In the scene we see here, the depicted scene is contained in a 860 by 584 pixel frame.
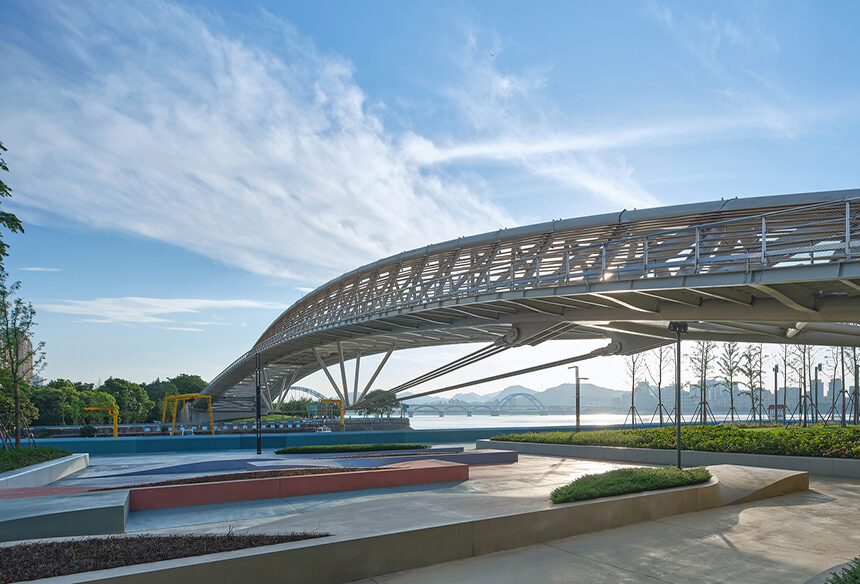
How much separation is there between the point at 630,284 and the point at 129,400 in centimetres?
9287

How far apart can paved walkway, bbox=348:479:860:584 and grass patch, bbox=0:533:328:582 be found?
178 centimetres

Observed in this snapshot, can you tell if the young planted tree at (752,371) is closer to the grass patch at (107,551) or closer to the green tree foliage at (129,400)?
the grass patch at (107,551)

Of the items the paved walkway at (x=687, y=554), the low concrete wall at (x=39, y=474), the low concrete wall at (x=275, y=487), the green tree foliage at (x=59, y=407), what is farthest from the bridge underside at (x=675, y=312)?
the green tree foliage at (x=59, y=407)

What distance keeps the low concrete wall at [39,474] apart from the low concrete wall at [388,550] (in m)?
9.48

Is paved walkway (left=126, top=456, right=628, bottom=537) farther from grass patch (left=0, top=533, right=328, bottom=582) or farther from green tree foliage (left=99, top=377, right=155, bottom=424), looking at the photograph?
green tree foliage (left=99, top=377, right=155, bottom=424)

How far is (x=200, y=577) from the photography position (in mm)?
6730

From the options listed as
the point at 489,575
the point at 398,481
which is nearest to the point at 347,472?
the point at 398,481

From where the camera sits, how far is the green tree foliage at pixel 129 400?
3551 inches

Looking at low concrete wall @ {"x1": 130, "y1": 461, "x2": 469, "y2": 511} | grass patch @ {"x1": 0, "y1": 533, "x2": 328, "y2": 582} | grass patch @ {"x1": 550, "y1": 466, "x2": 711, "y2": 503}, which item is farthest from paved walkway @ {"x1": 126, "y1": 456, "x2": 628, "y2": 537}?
grass patch @ {"x1": 0, "y1": 533, "x2": 328, "y2": 582}

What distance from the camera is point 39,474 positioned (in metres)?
16.2

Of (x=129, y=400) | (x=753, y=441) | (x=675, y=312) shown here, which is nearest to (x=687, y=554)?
(x=753, y=441)

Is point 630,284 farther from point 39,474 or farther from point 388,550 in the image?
point 39,474

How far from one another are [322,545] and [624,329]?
72.2 feet

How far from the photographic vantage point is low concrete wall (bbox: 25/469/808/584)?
6684mm
